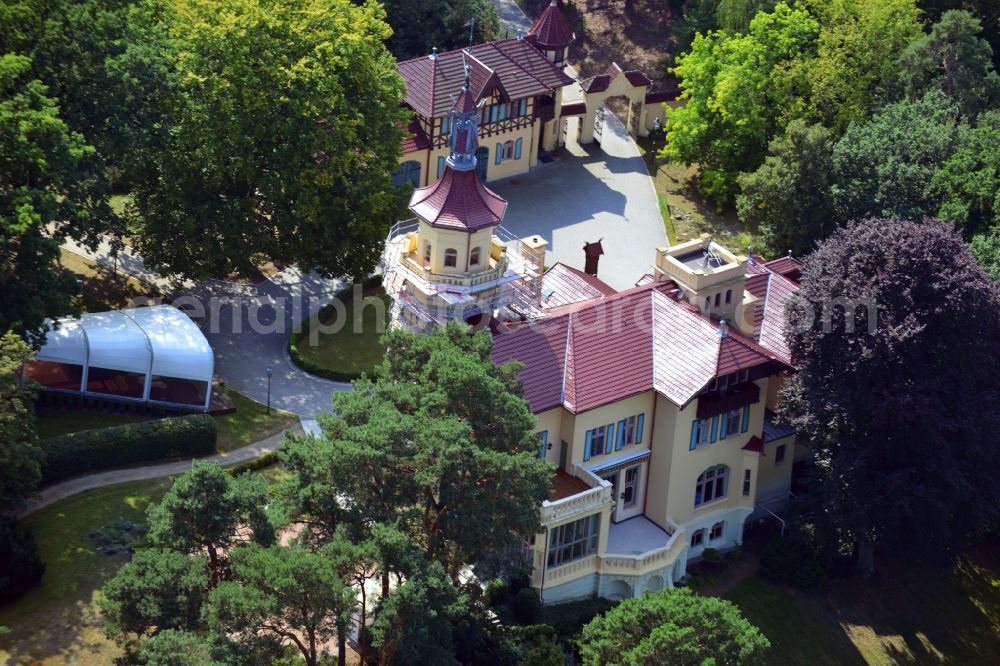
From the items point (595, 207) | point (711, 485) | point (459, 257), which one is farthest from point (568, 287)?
point (595, 207)

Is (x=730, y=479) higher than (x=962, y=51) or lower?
lower

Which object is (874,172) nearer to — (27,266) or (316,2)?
(316,2)

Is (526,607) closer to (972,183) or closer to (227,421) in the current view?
(227,421)

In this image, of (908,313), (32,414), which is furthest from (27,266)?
(908,313)

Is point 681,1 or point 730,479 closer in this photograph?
point 730,479

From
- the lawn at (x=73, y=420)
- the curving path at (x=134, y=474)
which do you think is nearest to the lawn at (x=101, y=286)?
the lawn at (x=73, y=420)
